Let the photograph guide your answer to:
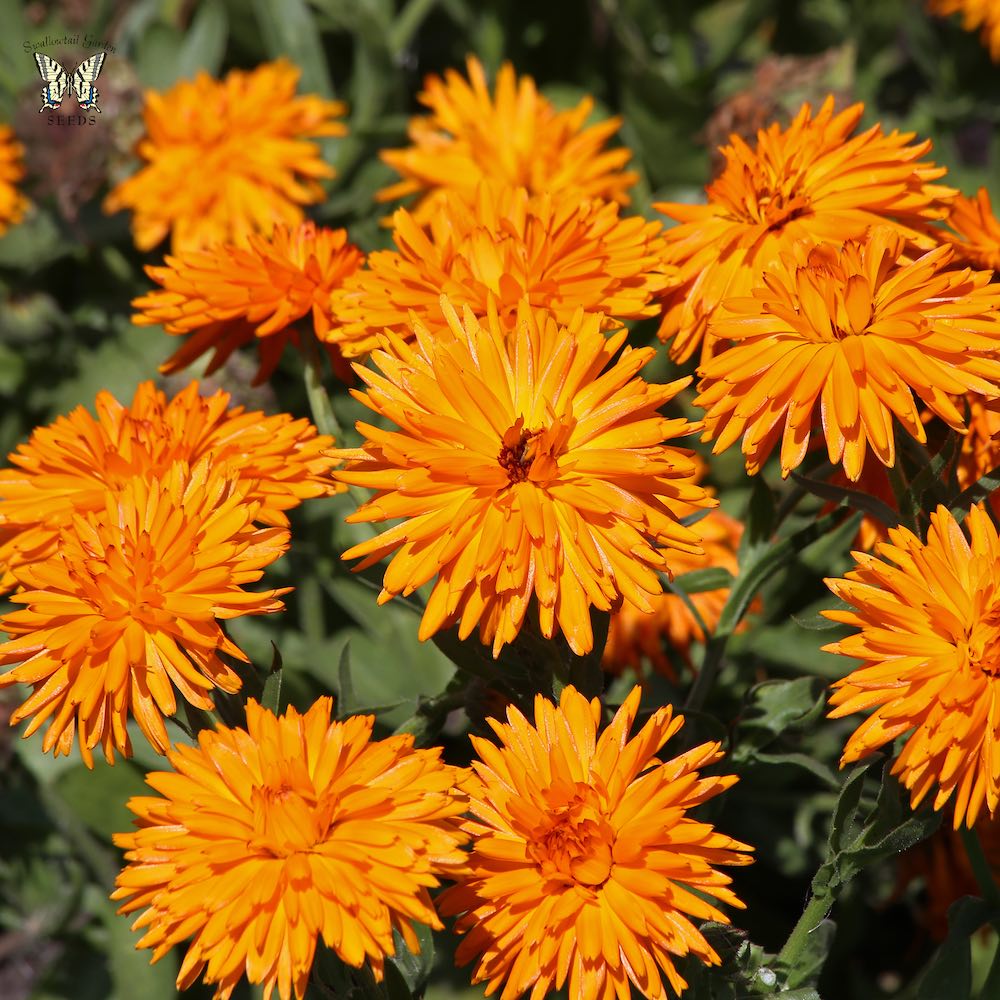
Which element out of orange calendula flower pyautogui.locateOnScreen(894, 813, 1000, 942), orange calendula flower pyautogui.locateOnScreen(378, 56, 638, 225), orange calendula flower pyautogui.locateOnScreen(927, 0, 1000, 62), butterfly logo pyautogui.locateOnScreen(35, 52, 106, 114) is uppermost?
butterfly logo pyautogui.locateOnScreen(35, 52, 106, 114)

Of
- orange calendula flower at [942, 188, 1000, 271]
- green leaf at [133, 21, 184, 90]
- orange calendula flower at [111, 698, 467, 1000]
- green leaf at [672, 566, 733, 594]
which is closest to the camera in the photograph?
orange calendula flower at [111, 698, 467, 1000]

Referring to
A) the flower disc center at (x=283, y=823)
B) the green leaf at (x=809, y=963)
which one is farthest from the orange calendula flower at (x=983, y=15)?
the flower disc center at (x=283, y=823)

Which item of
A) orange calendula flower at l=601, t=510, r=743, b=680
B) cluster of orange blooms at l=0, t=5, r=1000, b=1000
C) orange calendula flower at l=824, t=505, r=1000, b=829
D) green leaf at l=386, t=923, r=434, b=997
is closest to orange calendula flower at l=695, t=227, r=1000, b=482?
cluster of orange blooms at l=0, t=5, r=1000, b=1000

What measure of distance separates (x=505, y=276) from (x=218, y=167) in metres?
1.40

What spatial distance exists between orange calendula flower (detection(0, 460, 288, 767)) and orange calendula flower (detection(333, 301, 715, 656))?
13 cm

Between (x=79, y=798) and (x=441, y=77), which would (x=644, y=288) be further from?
(x=441, y=77)

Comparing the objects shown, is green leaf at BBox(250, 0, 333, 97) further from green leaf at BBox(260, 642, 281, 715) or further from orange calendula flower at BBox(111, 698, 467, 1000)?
orange calendula flower at BBox(111, 698, 467, 1000)

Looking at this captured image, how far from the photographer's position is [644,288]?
1.39 m

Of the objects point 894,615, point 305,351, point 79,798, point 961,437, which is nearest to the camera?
point 894,615

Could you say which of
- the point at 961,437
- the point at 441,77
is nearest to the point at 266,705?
the point at 961,437

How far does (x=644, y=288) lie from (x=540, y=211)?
160mm

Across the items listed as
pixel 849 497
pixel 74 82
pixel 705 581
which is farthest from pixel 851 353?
pixel 74 82

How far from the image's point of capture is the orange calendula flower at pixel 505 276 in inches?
53.9

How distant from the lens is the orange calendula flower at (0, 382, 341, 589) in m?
1.36
